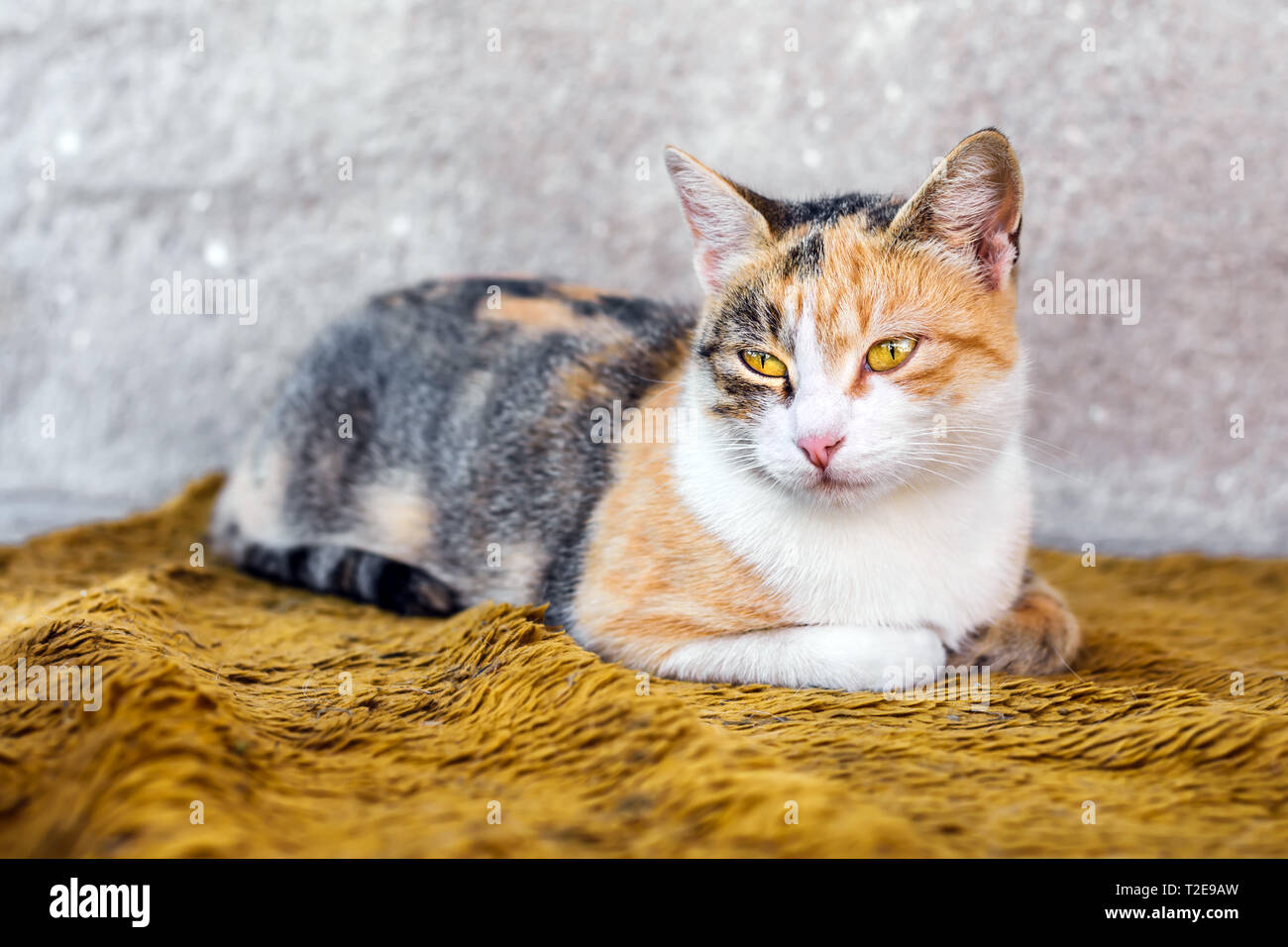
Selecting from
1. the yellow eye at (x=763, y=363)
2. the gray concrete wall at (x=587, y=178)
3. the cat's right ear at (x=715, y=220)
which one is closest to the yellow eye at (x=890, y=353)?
the yellow eye at (x=763, y=363)

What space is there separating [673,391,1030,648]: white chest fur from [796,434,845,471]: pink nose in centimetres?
16

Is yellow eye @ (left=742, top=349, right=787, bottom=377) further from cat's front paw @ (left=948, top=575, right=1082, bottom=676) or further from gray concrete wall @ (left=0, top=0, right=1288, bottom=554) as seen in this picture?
gray concrete wall @ (left=0, top=0, right=1288, bottom=554)

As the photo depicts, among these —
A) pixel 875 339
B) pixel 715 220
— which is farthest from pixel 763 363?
pixel 715 220

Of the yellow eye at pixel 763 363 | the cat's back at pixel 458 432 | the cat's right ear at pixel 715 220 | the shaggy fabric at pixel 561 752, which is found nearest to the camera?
the shaggy fabric at pixel 561 752

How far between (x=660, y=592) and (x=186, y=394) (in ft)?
6.27

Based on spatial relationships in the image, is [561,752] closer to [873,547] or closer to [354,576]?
[873,547]

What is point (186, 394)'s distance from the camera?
2.99m

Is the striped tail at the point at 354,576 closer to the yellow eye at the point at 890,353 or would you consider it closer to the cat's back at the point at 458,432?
the cat's back at the point at 458,432

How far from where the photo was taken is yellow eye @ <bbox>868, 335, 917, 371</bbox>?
1464mm

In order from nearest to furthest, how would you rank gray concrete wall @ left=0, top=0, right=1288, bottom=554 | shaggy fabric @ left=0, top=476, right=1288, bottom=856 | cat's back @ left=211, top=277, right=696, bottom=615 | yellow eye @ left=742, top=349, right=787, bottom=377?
1. shaggy fabric @ left=0, top=476, right=1288, bottom=856
2. yellow eye @ left=742, top=349, right=787, bottom=377
3. cat's back @ left=211, top=277, right=696, bottom=615
4. gray concrete wall @ left=0, top=0, right=1288, bottom=554

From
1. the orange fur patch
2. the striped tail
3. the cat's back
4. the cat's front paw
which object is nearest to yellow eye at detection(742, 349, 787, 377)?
the orange fur patch

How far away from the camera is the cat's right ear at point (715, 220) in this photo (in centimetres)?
162

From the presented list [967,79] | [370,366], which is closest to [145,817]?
[370,366]
